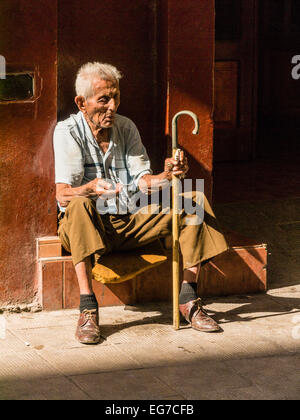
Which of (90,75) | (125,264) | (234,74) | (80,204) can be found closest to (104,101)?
(90,75)

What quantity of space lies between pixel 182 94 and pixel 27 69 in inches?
38.8

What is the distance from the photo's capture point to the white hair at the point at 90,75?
515 centimetres

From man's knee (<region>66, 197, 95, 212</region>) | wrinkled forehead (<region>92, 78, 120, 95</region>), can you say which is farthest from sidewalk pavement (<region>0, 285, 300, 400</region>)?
wrinkled forehead (<region>92, 78, 120, 95</region>)

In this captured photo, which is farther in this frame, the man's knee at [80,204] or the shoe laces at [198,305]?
the shoe laces at [198,305]

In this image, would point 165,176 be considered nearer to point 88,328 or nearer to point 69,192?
point 69,192

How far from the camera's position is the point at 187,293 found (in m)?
5.19

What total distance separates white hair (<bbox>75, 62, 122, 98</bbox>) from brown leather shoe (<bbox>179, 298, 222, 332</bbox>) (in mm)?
1308

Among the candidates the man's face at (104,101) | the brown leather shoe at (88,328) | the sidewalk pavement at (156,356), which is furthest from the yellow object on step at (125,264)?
the man's face at (104,101)

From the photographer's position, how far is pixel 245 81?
8.75m

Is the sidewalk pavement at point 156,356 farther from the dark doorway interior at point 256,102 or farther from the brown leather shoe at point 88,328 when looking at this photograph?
the dark doorway interior at point 256,102

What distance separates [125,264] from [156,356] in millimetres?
619

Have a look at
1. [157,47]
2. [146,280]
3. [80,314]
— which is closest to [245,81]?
[157,47]
